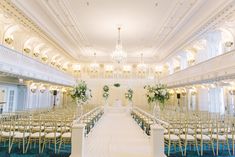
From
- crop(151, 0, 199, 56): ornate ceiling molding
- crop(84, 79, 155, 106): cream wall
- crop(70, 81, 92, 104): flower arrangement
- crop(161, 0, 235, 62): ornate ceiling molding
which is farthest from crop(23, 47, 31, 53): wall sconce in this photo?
crop(161, 0, 235, 62): ornate ceiling molding

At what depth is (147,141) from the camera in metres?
7.06

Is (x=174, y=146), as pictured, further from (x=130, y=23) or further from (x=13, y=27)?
(x=13, y=27)

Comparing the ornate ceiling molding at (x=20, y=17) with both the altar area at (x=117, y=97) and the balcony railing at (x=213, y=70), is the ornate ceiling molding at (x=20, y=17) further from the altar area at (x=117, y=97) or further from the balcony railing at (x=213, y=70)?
the altar area at (x=117, y=97)

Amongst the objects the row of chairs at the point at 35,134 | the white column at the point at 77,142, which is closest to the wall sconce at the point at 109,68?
the row of chairs at the point at 35,134

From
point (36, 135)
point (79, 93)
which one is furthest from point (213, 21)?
point (36, 135)

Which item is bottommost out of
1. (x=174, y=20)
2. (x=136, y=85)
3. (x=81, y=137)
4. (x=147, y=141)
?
(x=147, y=141)

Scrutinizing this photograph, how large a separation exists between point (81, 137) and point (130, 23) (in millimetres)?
9589

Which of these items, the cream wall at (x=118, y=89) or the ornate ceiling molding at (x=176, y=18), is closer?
the ornate ceiling molding at (x=176, y=18)

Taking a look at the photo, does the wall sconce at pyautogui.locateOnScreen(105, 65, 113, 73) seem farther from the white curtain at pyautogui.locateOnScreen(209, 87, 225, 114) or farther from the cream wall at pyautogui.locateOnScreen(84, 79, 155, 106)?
the white curtain at pyautogui.locateOnScreen(209, 87, 225, 114)

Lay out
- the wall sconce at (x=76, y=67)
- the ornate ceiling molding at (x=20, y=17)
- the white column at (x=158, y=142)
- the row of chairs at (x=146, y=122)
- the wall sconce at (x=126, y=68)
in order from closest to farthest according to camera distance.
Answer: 1. the white column at (x=158, y=142)
2. the ornate ceiling molding at (x=20, y=17)
3. the row of chairs at (x=146, y=122)
4. the wall sconce at (x=76, y=67)
5. the wall sconce at (x=126, y=68)

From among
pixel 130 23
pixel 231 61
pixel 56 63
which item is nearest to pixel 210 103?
pixel 231 61

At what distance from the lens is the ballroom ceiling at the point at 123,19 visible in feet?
31.1

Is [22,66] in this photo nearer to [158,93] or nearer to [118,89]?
[158,93]

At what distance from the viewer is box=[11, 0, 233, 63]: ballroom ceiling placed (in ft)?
31.1
